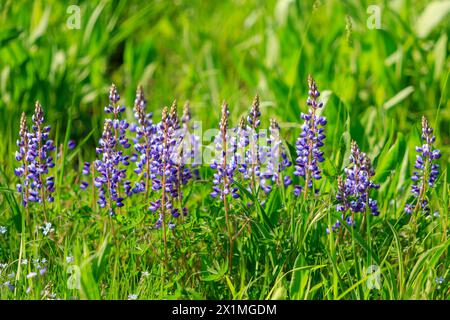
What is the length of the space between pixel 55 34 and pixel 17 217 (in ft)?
7.86

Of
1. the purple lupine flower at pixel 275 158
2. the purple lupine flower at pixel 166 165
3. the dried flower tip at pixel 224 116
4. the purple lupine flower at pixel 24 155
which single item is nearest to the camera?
the dried flower tip at pixel 224 116

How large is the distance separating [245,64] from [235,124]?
1458mm

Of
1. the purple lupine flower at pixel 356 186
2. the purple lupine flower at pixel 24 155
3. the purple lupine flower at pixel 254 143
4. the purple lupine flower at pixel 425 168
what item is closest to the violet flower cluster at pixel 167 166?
the purple lupine flower at pixel 254 143

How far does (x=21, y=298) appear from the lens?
2.75 metres

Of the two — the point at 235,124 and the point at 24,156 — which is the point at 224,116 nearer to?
the point at 24,156

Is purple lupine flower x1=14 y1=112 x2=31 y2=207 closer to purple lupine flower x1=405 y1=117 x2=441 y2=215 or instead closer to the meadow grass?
the meadow grass

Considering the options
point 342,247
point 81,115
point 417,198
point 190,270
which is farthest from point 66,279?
point 81,115

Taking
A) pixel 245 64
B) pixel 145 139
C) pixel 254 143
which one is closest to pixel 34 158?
pixel 145 139

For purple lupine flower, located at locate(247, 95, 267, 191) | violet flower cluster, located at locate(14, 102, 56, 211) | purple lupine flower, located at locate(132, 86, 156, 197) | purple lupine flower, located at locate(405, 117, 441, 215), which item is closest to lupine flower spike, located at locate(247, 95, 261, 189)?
purple lupine flower, located at locate(247, 95, 267, 191)

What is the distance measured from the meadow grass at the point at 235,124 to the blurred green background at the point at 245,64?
0.01m

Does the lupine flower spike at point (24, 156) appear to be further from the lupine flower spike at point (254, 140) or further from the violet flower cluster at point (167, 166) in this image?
the lupine flower spike at point (254, 140)

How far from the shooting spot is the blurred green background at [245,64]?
4699 mm

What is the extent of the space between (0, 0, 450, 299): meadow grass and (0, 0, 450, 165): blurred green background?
0.01m
